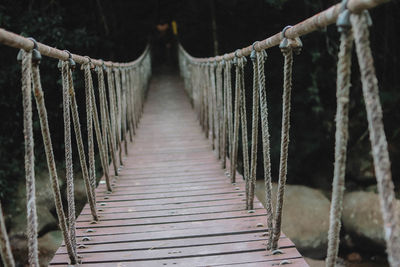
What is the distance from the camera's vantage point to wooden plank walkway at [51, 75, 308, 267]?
5.16 ft

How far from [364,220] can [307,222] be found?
0.81 metres

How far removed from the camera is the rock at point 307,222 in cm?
506

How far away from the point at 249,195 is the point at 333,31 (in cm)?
583

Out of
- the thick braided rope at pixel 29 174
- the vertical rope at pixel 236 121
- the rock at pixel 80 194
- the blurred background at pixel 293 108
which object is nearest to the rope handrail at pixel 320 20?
the vertical rope at pixel 236 121

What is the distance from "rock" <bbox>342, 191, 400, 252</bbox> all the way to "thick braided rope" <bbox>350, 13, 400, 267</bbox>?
4.78m

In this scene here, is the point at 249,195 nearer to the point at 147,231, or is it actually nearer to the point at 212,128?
the point at 147,231

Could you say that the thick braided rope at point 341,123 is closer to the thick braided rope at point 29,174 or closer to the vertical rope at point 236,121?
the thick braided rope at point 29,174

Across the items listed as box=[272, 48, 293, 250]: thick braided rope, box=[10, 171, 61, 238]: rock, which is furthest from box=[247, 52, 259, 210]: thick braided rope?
box=[10, 171, 61, 238]: rock

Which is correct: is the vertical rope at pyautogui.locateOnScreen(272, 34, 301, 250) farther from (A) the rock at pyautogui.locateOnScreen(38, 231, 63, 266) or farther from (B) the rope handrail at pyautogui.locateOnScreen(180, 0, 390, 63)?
(A) the rock at pyautogui.locateOnScreen(38, 231, 63, 266)

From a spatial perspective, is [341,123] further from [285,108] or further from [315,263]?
[315,263]

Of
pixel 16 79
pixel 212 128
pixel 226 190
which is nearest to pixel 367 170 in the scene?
pixel 212 128

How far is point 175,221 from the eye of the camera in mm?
1965

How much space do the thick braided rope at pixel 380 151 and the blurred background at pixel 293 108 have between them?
4.53 m

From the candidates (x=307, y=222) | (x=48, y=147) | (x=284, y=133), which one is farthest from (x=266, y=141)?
(x=307, y=222)
